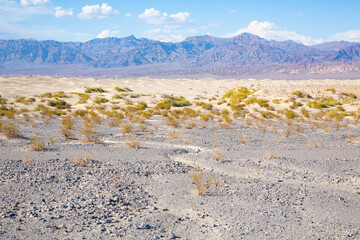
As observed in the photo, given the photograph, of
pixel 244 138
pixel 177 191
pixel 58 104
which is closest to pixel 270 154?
pixel 244 138

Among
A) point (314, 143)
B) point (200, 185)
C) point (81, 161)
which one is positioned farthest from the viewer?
point (314, 143)

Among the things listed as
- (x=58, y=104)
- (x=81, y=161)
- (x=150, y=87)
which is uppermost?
(x=150, y=87)

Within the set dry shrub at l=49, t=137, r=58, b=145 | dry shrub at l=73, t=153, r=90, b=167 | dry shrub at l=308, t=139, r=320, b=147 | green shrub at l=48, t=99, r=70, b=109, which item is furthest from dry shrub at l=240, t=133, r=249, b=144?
green shrub at l=48, t=99, r=70, b=109

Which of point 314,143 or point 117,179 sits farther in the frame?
point 314,143

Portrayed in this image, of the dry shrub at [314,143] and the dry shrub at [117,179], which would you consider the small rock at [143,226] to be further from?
the dry shrub at [314,143]

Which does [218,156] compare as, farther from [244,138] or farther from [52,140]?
[52,140]

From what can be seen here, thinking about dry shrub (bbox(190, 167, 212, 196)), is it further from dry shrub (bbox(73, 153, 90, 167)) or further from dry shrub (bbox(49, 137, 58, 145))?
dry shrub (bbox(49, 137, 58, 145))

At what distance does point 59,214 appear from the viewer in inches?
232

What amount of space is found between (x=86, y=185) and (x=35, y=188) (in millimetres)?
1204

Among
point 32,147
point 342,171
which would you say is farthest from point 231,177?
point 32,147

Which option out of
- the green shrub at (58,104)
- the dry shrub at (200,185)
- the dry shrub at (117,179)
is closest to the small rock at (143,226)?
the dry shrub at (200,185)

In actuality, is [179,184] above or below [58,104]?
below

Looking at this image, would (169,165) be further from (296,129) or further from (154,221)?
(296,129)

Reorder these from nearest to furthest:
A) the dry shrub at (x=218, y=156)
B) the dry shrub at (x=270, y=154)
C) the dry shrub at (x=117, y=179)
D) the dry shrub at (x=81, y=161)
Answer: the dry shrub at (x=117, y=179) → the dry shrub at (x=81, y=161) → the dry shrub at (x=218, y=156) → the dry shrub at (x=270, y=154)
